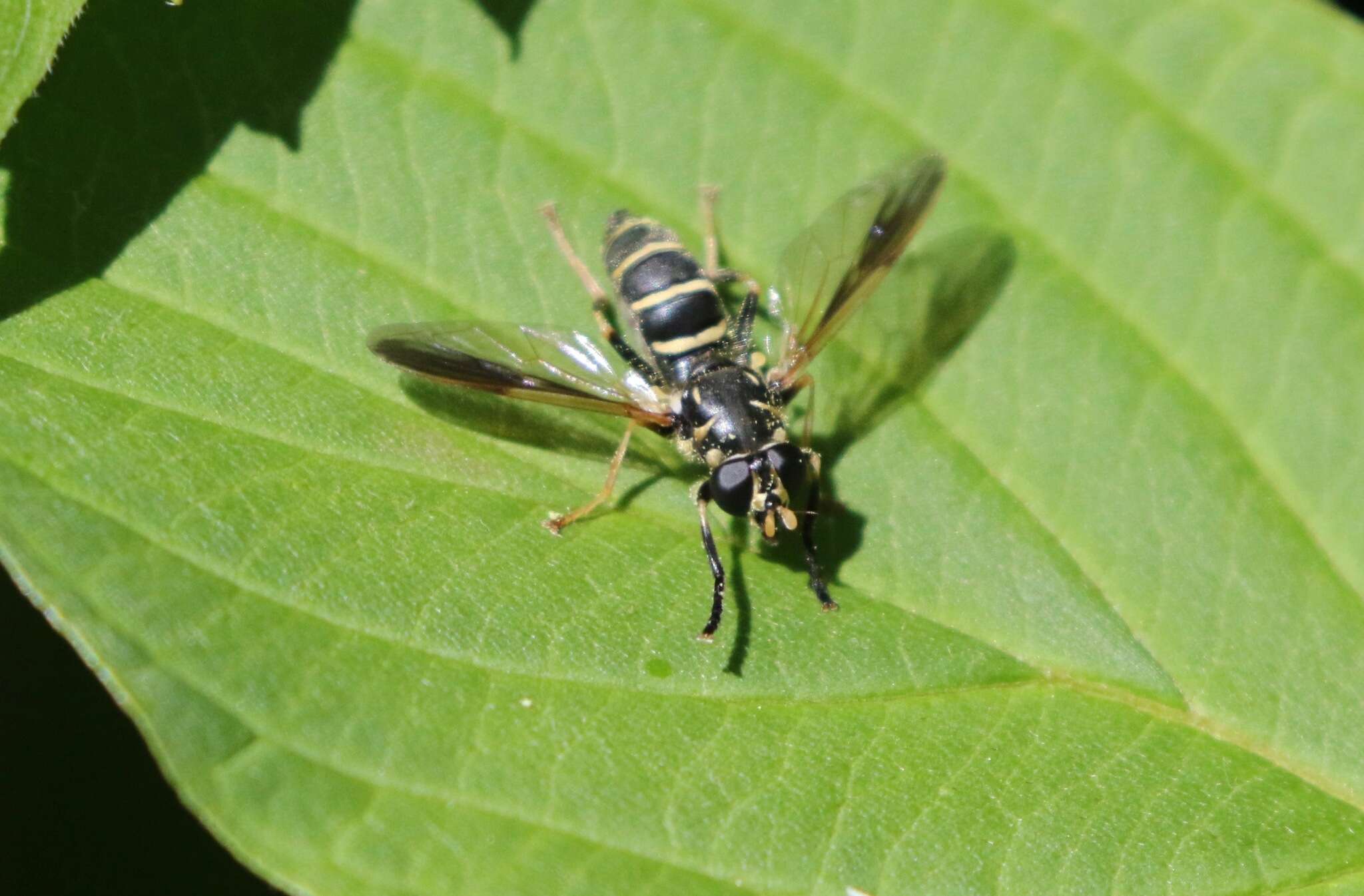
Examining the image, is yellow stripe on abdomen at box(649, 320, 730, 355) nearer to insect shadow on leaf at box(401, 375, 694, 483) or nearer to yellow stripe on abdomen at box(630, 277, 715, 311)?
yellow stripe on abdomen at box(630, 277, 715, 311)

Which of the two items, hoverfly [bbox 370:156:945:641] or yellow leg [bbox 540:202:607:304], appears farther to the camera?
yellow leg [bbox 540:202:607:304]

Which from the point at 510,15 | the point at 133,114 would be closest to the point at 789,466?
the point at 510,15

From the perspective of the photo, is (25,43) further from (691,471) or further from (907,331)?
(907,331)

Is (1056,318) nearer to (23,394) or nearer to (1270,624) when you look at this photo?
(1270,624)

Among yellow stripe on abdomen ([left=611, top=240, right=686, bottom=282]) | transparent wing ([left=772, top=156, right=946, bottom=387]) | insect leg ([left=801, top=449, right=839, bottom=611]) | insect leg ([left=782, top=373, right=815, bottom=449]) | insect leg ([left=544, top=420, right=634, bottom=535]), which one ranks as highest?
transparent wing ([left=772, top=156, right=946, bottom=387])

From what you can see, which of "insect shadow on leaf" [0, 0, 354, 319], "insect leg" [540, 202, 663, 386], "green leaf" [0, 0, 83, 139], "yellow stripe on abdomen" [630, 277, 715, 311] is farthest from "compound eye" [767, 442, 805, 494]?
"green leaf" [0, 0, 83, 139]
